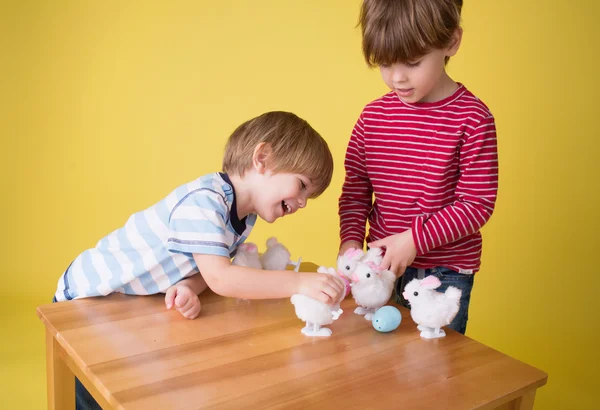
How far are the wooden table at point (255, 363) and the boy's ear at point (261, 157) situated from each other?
9.1 inches

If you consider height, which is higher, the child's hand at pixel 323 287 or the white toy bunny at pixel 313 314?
the child's hand at pixel 323 287

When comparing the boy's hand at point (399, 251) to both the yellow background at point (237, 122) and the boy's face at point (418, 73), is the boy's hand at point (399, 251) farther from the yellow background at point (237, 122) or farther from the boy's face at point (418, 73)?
the yellow background at point (237, 122)

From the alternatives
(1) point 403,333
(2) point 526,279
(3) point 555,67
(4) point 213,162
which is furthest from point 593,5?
(4) point 213,162

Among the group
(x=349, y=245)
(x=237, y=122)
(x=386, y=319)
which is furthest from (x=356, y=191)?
(x=237, y=122)

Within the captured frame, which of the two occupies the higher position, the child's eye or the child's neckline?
the child's eye

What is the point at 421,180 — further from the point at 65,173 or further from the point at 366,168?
the point at 65,173

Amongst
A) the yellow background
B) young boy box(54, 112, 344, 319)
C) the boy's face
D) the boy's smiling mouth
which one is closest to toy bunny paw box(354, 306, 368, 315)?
young boy box(54, 112, 344, 319)

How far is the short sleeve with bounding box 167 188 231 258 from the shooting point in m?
1.07

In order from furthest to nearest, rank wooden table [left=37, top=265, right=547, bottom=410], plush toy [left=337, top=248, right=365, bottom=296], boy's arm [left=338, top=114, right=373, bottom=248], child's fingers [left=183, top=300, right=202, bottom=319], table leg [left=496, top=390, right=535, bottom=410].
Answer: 1. boy's arm [left=338, top=114, right=373, bottom=248]
2. plush toy [left=337, top=248, right=365, bottom=296]
3. child's fingers [left=183, top=300, right=202, bottom=319]
4. table leg [left=496, top=390, right=535, bottom=410]
5. wooden table [left=37, top=265, right=547, bottom=410]

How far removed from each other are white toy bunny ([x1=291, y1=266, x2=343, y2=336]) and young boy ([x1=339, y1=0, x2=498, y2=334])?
0.73 feet

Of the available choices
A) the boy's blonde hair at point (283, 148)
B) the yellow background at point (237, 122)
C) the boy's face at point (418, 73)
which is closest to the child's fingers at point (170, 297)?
the boy's blonde hair at point (283, 148)

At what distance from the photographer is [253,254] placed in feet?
3.94

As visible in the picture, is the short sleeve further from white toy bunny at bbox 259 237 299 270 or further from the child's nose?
the child's nose

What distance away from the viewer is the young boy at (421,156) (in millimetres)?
1144
